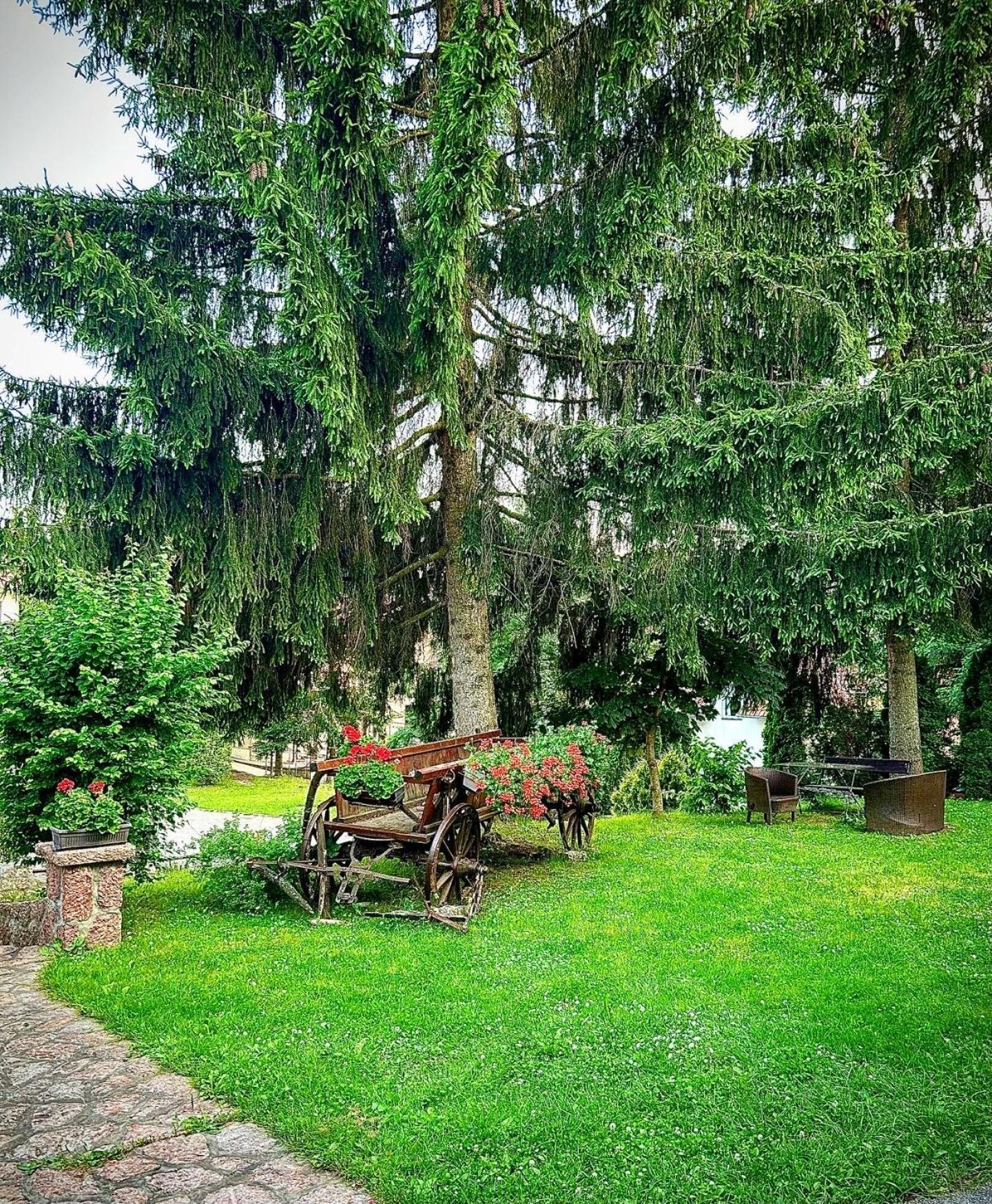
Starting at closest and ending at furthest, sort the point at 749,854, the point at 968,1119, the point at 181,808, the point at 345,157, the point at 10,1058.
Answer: the point at 968,1119
the point at 10,1058
the point at 181,808
the point at 345,157
the point at 749,854

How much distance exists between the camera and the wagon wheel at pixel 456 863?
6.13 metres

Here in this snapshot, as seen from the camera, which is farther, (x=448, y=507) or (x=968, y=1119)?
(x=448, y=507)

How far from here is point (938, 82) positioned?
8672mm

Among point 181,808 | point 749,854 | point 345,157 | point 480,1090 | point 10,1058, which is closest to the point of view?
point 480,1090

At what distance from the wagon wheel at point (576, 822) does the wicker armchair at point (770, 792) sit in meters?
2.99

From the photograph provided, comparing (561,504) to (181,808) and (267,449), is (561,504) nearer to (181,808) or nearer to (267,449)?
(267,449)

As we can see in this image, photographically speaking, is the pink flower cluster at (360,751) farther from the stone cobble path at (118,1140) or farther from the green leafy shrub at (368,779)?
the stone cobble path at (118,1140)

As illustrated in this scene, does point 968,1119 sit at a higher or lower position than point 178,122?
lower

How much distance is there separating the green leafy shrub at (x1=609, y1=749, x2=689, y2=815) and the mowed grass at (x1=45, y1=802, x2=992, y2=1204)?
637 cm

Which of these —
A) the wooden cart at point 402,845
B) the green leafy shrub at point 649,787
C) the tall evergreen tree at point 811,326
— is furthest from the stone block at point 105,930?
the green leafy shrub at point 649,787

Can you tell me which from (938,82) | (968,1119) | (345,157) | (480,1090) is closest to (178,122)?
(345,157)

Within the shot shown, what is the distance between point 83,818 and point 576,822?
4739 mm

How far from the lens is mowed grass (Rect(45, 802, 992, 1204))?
2.97 m

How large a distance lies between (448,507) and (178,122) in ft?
16.6
